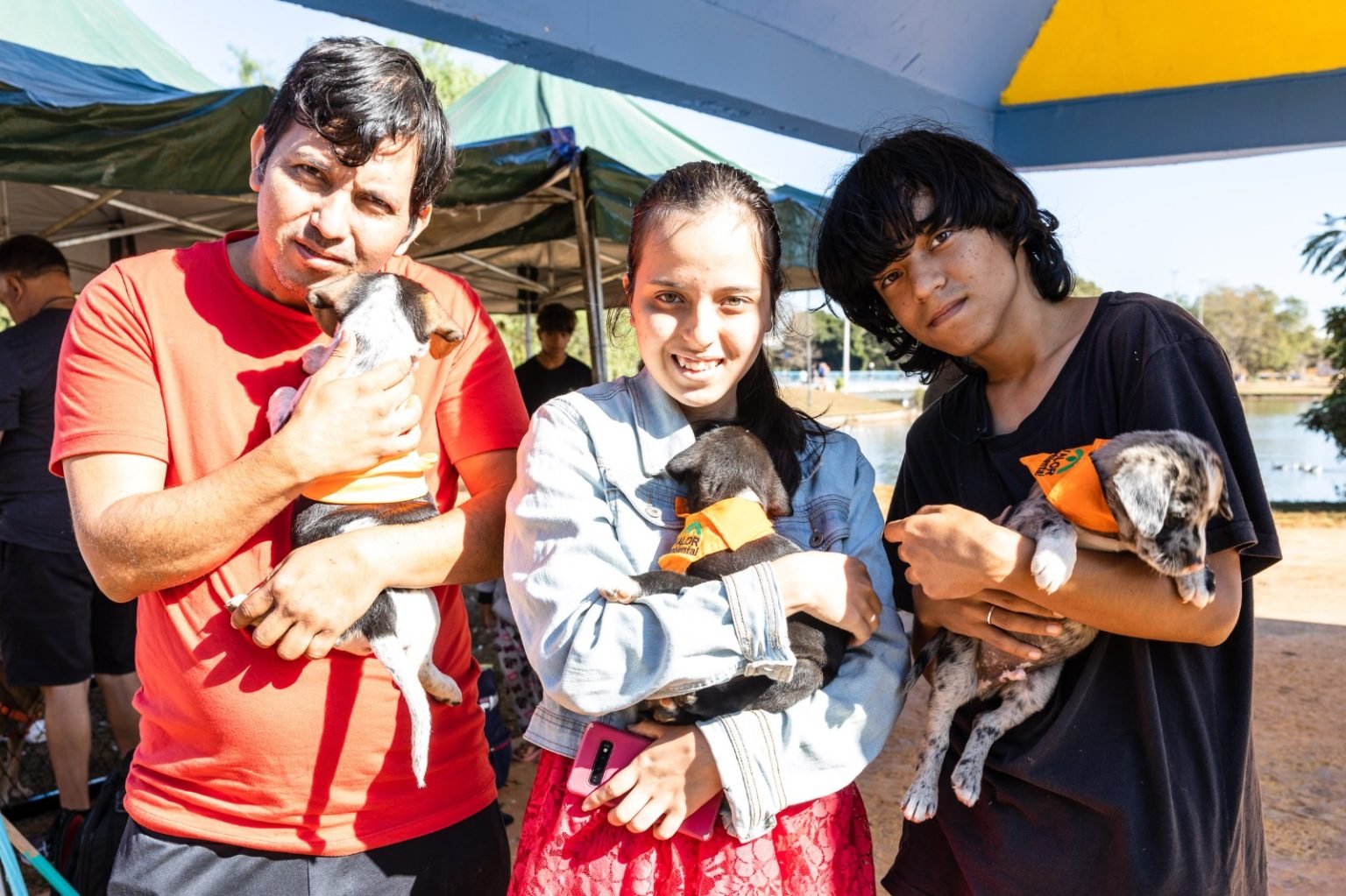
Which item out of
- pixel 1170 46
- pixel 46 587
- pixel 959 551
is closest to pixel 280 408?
pixel 959 551

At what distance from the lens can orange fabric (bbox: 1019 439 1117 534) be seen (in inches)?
72.6

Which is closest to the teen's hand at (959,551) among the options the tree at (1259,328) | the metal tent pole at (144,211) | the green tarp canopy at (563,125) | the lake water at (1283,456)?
the green tarp canopy at (563,125)

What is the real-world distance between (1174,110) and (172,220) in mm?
7088

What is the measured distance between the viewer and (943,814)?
2.17 metres

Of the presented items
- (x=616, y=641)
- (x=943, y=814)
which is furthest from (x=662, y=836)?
(x=943, y=814)

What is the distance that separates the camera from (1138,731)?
191cm

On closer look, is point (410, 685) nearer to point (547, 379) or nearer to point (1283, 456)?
point (547, 379)

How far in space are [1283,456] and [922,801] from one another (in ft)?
120

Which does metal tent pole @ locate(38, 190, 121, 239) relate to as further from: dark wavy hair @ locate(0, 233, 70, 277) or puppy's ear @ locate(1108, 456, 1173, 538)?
puppy's ear @ locate(1108, 456, 1173, 538)

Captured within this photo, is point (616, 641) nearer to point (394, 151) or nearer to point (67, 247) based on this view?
point (394, 151)

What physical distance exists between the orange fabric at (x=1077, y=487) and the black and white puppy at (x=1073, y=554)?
2cm

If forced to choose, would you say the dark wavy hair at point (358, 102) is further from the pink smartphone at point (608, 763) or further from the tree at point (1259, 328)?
the tree at point (1259, 328)

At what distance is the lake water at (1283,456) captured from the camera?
23.7 metres

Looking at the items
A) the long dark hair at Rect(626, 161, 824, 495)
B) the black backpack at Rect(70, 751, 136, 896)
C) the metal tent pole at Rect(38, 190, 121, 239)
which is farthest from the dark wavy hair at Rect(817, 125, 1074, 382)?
the metal tent pole at Rect(38, 190, 121, 239)
